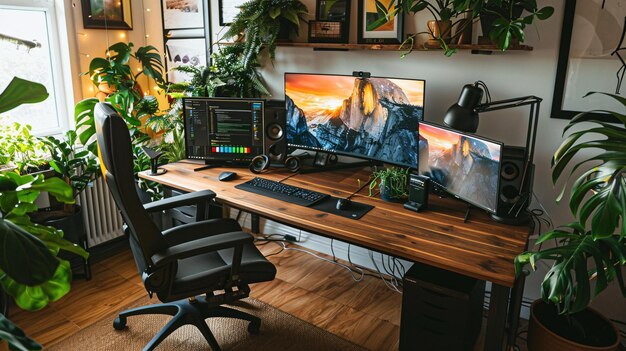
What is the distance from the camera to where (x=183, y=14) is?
322cm

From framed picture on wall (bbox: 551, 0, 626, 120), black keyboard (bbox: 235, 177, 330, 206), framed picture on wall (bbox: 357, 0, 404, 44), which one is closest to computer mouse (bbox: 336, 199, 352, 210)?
black keyboard (bbox: 235, 177, 330, 206)

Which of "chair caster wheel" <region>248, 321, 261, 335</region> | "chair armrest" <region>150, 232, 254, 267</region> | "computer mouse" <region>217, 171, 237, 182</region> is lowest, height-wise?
"chair caster wheel" <region>248, 321, 261, 335</region>

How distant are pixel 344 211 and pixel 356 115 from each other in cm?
62

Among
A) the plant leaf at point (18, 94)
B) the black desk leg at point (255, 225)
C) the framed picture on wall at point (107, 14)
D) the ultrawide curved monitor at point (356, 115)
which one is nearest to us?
the plant leaf at point (18, 94)

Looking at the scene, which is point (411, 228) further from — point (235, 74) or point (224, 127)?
point (235, 74)

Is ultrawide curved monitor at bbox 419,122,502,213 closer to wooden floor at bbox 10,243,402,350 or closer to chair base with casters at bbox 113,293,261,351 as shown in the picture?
wooden floor at bbox 10,243,402,350

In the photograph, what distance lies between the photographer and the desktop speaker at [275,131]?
2.63m

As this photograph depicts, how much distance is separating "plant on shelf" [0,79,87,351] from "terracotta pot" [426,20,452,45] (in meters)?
1.60

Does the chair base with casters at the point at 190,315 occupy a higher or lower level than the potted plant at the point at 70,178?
lower

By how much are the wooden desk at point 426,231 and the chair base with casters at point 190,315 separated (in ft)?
1.65

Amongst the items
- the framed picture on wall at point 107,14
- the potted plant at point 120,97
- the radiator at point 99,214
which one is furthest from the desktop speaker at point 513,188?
the framed picture on wall at point 107,14

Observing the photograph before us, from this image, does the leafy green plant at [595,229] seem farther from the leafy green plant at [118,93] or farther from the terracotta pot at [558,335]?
the leafy green plant at [118,93]

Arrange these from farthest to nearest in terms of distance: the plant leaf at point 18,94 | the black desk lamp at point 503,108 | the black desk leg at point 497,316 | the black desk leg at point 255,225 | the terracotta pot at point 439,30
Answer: the black desk leg at point 255,225 < the terracotta pot at point 439,30 < the black desk lamp at point 503,108 < the black desk leg at point 497,316 < the plant leaf at point 18,94

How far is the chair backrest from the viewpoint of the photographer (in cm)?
156
